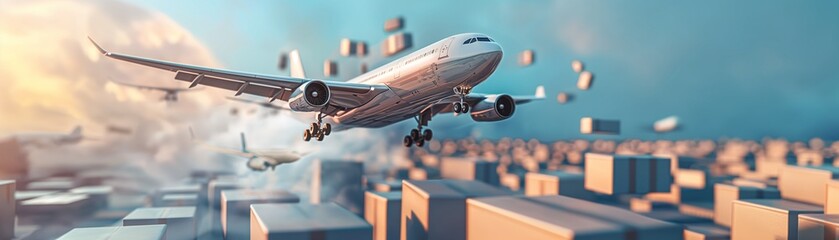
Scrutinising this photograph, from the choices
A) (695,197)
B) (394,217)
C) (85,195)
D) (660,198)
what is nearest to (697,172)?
(695,197)

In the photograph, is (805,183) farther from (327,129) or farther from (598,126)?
(327,129)

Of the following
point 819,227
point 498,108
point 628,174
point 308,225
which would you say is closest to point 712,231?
point 628,174

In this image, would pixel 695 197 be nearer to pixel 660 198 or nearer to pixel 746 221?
pixel 660 198

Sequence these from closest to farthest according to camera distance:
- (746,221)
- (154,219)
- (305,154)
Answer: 1. (746,221)
2. (154,219)
3. (305,154)

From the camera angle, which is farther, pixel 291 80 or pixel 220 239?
pixel 220 239

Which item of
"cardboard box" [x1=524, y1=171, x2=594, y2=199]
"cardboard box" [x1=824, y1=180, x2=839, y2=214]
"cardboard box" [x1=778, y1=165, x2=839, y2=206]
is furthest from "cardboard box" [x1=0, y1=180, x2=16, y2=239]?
"cardboard box" [x1=778, y1=165, x2=839, y2=206]

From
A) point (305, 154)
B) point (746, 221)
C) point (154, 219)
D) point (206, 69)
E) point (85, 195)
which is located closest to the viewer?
point (206, 69)

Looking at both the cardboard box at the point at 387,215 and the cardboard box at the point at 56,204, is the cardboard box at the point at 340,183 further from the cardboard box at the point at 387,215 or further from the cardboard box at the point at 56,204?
the cardboard box at the point at 56,204

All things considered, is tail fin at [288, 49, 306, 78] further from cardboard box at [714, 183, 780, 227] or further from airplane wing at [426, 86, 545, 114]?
cardboard box at [714, 183, 780, 227]
